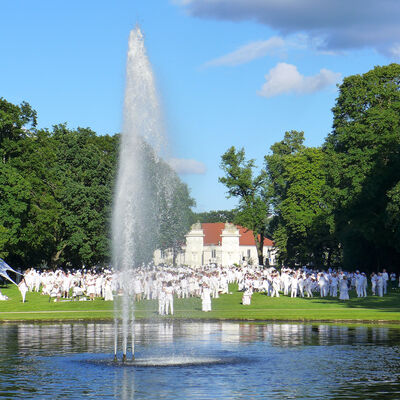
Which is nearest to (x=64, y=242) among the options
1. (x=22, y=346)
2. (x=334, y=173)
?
(x=334, y=173)

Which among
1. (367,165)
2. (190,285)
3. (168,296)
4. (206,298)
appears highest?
(367,165)

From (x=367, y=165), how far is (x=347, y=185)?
3.70 m

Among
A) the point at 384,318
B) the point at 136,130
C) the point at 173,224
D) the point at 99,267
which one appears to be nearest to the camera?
the point at 136,130

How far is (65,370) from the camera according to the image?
72.3 ft

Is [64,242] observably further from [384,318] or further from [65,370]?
[65,370]

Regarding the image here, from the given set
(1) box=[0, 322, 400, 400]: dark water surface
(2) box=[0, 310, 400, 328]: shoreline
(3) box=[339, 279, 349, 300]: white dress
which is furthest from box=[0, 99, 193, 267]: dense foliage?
(1) box=[0, 322, 400, 400]: dark water surface

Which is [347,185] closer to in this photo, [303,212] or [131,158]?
[303,212]

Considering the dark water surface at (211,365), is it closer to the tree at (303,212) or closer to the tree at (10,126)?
the tree at (10,126)

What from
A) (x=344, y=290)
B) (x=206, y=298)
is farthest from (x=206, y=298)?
(x=344, y=290)

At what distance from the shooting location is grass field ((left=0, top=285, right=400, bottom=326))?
40844 millimetres

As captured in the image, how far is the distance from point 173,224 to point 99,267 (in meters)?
18.4

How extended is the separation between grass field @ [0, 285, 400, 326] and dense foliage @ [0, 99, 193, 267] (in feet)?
43.4

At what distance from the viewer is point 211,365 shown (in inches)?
910

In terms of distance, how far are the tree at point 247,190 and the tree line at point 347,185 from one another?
0.64ft
